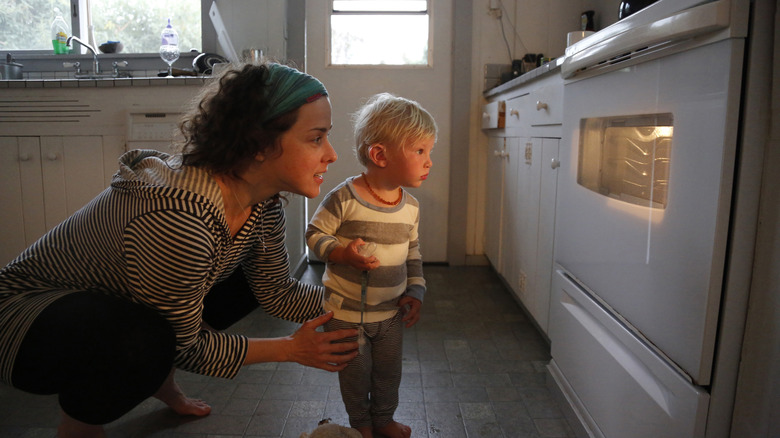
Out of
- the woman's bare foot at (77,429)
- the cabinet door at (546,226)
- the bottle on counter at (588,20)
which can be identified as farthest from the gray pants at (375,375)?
the bottle on counter at (588,20)

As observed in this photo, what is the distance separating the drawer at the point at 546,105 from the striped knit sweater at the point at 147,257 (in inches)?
41.7

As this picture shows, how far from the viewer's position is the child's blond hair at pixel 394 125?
4.23ft

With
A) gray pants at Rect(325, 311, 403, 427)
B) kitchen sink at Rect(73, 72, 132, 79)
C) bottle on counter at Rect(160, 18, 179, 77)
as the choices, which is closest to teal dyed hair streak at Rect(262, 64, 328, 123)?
gray pants at Rect(325, 311, 403, 427)

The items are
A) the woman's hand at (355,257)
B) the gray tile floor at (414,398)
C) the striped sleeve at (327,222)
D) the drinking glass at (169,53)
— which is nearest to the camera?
the woman's hand at (355,257)

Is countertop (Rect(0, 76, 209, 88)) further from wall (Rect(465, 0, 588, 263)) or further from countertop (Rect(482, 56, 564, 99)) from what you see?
wall (Rect(465, 0, 588, 263))

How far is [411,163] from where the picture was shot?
130 centimetres

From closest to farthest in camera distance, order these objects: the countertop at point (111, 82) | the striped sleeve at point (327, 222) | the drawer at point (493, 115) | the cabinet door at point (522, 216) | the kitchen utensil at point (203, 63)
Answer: the striped sleeve at point (327, 222), the cabinet door at point (522, 216), the countertop at point (111, 82), the drawer at point (493, 115), the kitchen utensil at point (203, 63)

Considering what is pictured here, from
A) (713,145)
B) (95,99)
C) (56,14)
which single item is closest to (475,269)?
(95,99)

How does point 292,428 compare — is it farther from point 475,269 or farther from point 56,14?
point 56,14

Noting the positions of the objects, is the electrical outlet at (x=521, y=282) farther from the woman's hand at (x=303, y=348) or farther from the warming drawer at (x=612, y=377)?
the woman's hand at (x=303, y=348)

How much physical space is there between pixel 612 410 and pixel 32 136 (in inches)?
103

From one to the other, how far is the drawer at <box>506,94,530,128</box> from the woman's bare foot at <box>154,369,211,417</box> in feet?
5.16

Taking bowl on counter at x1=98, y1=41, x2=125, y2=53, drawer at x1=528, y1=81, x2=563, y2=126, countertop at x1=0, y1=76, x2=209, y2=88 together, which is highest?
bowl on counter at x1=98, y1=41, x2=125, y2=53

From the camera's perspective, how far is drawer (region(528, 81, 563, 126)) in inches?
66.7
